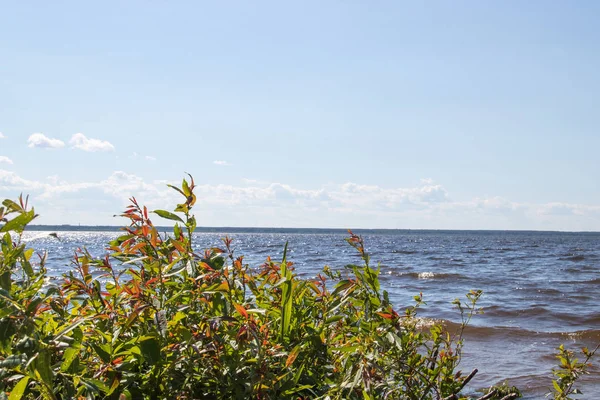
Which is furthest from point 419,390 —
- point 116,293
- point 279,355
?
point 116,293

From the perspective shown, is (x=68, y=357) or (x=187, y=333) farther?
(x=187, y=333)

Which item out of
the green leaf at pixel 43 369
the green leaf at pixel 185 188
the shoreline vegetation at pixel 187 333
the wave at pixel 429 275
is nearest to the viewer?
the green leaf at pixel 43 369

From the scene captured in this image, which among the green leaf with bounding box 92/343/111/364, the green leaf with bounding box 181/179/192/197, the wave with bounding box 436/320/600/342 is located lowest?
the wave with bounding box 436/320/600/342

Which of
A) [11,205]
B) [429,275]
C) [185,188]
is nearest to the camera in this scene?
[11,205]

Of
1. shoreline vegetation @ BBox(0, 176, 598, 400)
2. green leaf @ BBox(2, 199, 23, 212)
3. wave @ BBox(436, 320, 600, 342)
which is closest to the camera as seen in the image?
green leaf @ BBox(2, 199, 23, 212)

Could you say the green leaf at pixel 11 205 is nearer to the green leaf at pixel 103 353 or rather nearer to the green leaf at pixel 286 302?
the green leaf at pixel 103 353

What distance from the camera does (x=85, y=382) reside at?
1.31 meters

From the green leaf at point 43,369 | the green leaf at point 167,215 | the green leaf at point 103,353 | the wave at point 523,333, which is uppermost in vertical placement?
the green leaf at point 167,215

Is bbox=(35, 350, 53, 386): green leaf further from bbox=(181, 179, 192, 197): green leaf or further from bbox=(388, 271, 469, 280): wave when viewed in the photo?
bbox=(388, 271, 469, 280): wave

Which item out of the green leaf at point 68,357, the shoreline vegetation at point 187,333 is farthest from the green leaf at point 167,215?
the green leaf at point 68,357

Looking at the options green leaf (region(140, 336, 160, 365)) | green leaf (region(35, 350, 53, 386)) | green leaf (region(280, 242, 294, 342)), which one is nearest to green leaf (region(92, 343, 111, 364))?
green leaf (region(140, 336, 160, 365))

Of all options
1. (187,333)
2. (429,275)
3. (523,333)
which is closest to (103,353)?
(187,333)

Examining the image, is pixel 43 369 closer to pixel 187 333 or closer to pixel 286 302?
pixel 187 333

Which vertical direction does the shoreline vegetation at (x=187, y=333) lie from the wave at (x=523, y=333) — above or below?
above
